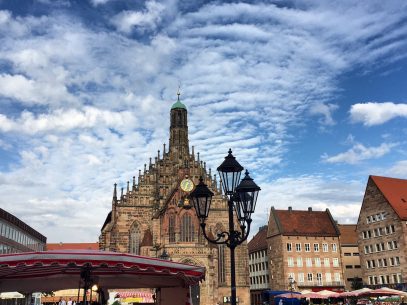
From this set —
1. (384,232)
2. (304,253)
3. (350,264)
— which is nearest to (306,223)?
(304,253)

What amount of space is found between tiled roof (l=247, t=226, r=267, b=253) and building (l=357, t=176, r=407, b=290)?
16300 millimetres

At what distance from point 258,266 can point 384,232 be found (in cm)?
2391

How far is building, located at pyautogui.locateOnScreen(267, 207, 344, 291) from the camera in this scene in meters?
60.8

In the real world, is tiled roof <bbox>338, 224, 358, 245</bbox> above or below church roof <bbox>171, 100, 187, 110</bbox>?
below

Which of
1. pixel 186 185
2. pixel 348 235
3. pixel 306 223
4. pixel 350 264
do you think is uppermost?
pixel 186 185

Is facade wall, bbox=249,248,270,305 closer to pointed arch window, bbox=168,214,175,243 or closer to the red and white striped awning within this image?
pointed arch window, bbox=168,214,175,243

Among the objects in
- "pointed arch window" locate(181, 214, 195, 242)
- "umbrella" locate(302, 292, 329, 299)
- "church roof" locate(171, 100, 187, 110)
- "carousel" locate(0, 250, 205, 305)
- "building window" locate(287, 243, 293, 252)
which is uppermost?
"church roof" locate(171, 100, 187, 110)

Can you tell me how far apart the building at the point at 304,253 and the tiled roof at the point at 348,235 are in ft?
18.8

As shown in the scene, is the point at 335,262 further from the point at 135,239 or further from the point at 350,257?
the point at 135,239

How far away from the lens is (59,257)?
8102mm

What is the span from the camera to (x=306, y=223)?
6550 cm

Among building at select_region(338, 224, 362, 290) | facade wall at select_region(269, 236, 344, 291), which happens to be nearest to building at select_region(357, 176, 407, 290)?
facade wall at select_region(269, 236, 344, 291)

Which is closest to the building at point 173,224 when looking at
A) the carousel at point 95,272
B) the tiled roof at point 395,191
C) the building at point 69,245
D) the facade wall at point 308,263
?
the facade wall at point 308,263

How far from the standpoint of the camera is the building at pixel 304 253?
60.8 metres
